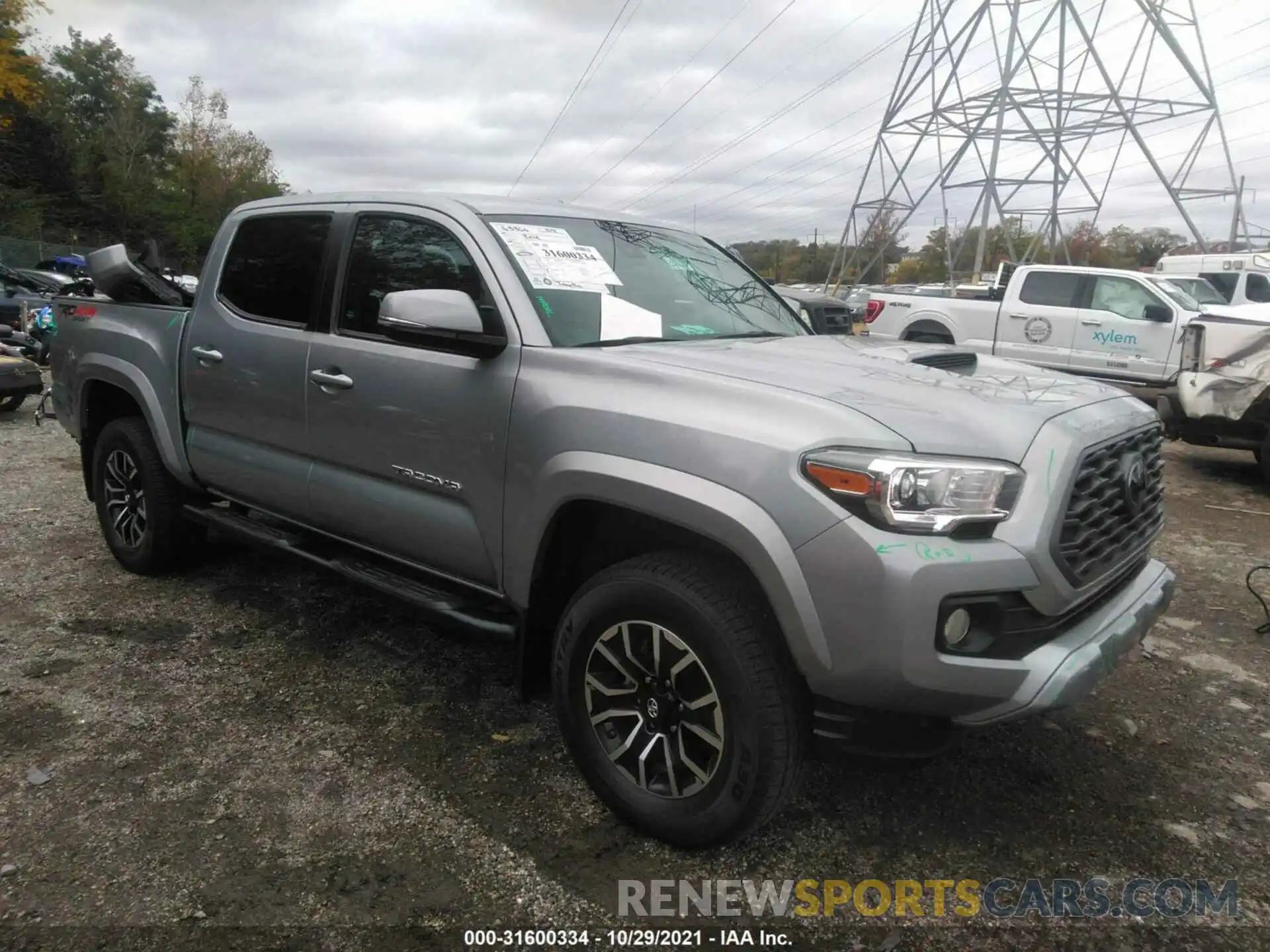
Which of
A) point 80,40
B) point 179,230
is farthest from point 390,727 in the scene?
point 80,40

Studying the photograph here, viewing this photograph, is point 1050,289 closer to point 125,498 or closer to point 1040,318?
point 1040,318

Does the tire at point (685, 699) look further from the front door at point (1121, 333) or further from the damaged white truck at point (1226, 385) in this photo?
the front door at point (1121, 333)

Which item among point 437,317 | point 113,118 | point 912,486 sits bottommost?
point 912,486

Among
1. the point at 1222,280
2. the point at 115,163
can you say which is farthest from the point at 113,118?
the point at 1222,280

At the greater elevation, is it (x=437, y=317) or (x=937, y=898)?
(x=437, y=317)

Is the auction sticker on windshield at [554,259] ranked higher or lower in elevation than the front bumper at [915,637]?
higher

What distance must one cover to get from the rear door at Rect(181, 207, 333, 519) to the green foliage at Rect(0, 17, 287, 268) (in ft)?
154

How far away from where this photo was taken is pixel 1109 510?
2.44m

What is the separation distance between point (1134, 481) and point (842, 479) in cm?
106

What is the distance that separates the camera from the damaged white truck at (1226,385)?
6902 millimetres

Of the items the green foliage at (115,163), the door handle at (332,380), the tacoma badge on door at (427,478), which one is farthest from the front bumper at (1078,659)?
the green foliage at (115,163)

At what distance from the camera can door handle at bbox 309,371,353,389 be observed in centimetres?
324

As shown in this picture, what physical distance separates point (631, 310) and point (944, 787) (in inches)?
74.1

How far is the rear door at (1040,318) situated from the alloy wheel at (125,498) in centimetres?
1012
